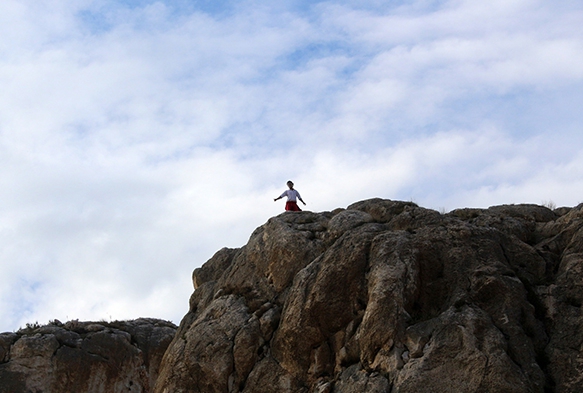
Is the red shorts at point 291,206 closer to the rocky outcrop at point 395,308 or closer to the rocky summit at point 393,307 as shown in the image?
the rocky summit at point 393,307

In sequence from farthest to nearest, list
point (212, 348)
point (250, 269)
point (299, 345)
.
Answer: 1. point (250, 269)
2. point (212, 348)
3. point (299, 345)

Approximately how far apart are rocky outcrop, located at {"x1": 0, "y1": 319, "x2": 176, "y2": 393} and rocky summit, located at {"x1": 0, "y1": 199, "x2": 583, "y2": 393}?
8.33 m

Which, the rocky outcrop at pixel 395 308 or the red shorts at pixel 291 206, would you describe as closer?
the rocky outcrop at pixel 395 308

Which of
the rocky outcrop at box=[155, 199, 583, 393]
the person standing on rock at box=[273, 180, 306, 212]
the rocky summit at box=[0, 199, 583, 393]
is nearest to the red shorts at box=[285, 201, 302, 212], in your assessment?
the person standing on rock at box=[273, 180, 306, 212]

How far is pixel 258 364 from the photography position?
81.1ft

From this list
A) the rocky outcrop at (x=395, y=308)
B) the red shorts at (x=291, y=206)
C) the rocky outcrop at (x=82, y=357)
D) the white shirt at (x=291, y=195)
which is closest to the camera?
the rocky outcrop at (x=395, y=308)

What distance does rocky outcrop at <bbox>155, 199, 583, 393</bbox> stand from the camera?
20297 mm

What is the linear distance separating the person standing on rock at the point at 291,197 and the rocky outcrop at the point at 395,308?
2280mm

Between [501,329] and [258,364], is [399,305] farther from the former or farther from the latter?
[258,364]

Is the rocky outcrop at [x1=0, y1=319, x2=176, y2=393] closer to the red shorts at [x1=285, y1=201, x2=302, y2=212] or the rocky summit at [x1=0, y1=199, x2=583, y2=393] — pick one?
the rocky summit at [x1=0, y1=199, x2=583, y2=393]

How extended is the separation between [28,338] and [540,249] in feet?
74.6

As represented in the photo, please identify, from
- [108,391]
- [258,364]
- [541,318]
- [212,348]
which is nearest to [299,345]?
[258,364]

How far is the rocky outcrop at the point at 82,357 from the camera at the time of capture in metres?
34.7

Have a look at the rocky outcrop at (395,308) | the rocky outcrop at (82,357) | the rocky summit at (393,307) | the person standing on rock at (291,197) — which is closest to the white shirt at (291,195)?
the person standing on rock at (291,197)
